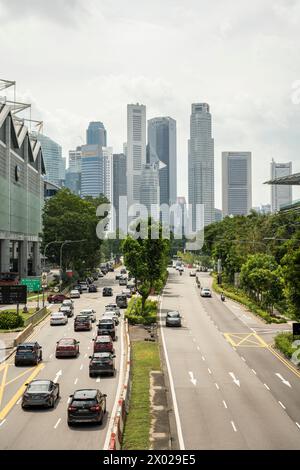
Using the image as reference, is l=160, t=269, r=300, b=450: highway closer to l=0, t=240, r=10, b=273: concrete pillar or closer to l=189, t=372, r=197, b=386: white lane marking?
l=189, t=372, r=197, b=386: white lane marking

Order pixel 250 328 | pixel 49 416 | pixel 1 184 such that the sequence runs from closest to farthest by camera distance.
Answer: pixel 49 416 < pixel 250 328 < pixel 1 184

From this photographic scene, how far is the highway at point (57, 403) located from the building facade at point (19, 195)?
5231 cm

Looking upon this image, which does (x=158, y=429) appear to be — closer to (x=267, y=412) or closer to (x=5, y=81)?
(x=267, y=412)

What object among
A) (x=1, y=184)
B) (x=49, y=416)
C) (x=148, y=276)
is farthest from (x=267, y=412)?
(x=1, y=184)

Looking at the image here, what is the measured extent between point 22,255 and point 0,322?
69266 mm

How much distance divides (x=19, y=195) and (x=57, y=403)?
9146 cm

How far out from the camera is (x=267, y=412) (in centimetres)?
3012

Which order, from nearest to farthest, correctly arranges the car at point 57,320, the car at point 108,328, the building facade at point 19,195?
1. the car at point 108,328
2. the car at point 57,320
3. the building facade at point 19,195

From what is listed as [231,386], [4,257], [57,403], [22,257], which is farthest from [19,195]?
[57,403]

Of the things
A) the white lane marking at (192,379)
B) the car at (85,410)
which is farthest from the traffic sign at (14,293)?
the car at (85,410)

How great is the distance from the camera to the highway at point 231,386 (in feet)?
84.6

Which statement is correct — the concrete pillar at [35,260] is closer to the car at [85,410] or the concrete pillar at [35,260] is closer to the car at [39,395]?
the car at [39,395]

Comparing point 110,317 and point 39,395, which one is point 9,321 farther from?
point 39,395

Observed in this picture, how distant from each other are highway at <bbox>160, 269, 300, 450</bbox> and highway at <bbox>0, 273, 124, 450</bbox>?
3795mm
